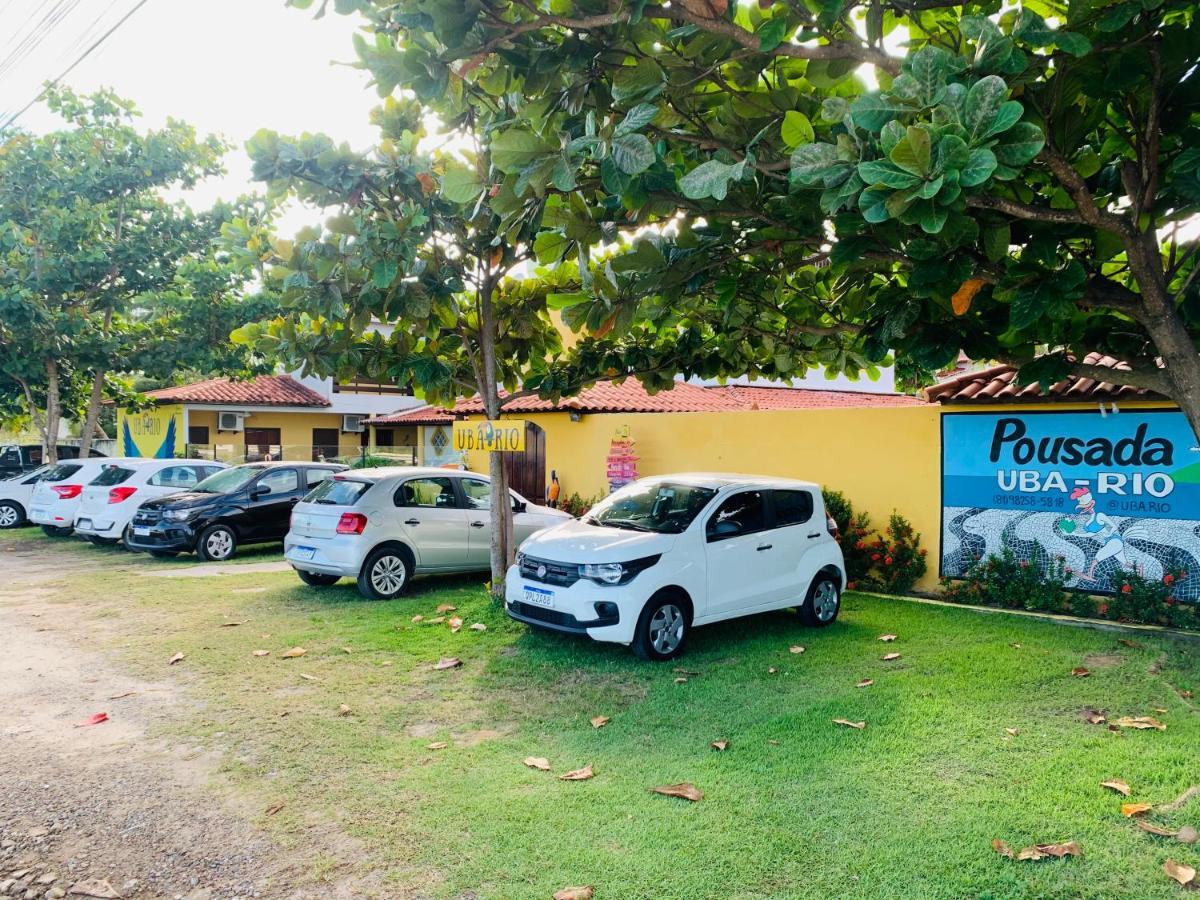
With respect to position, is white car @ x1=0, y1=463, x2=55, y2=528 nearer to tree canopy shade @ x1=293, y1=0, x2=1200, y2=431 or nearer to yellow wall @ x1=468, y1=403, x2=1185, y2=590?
yellow wall @ x1=468, y1=403, x2=1185, y2=590

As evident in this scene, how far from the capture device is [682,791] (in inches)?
168

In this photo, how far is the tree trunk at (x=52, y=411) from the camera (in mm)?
17359

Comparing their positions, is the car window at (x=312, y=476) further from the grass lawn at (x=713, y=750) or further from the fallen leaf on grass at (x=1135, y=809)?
the fallen leaf on grass at (x=1135, y=809)

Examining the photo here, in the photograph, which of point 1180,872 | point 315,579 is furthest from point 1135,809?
point 315,579

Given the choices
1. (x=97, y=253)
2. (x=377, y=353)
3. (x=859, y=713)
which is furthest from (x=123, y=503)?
(x=859, y=713)

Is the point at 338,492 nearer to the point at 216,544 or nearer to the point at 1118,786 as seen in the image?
the point at 216,544

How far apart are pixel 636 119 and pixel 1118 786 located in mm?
4195

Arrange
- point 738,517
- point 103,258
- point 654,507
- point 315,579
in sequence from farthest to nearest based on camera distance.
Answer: point 103,258 < point 315,579 < point 654,507 < point 738,517

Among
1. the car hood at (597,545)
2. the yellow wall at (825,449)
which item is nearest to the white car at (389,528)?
the car hood at (597,545)

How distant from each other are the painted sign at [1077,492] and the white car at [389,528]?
18.5 feet

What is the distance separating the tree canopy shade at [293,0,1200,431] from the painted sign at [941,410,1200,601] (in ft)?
11.4

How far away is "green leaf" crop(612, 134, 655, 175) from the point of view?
12.6 ft

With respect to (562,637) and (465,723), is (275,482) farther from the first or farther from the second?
(465,723)

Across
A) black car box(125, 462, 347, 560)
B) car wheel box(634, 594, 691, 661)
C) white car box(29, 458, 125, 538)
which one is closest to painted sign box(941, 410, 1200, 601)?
car wheel box(634, 594, 691, 661)
